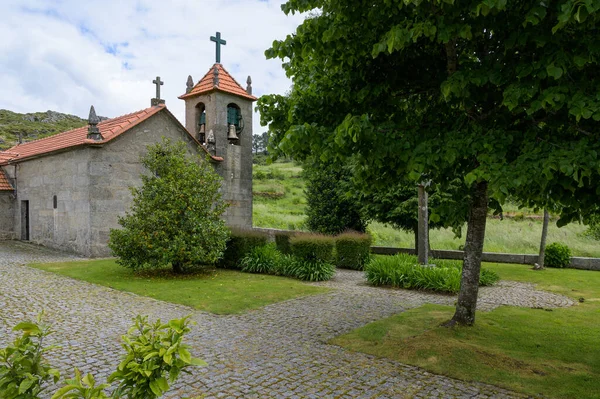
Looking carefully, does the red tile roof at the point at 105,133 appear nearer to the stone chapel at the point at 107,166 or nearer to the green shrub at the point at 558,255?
the stone chapel at the point at 107,166

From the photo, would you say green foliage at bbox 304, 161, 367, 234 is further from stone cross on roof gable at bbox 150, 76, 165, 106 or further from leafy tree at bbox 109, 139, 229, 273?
leafy tree at bbox 109, 139, 229, 273

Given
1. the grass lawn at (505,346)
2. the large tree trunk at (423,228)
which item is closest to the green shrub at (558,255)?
the large tree trunk at (423,228)

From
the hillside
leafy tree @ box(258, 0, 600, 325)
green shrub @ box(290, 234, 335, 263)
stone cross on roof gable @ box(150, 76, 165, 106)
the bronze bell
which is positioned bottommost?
green shrub @ box(290, 234, 335, 263)

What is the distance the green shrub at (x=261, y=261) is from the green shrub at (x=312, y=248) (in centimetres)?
79

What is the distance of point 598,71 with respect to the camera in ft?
15.3

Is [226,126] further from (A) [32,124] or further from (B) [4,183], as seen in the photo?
(A) [32,124]

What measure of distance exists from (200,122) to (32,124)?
62690mm

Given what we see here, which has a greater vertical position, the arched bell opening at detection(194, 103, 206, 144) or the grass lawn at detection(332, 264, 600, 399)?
the arched bell opening at detection(194, 103, 206, 144)

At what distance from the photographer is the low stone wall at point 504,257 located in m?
15.1

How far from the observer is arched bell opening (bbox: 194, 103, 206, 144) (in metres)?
19.3

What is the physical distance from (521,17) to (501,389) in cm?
417

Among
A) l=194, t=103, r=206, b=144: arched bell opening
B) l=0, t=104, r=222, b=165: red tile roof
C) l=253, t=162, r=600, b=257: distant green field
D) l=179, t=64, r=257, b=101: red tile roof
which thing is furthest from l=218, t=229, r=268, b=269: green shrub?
l=179, t=64, r=257, b=101: red tile roof

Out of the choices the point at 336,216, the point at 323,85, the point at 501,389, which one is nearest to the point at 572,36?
the point at 323,85

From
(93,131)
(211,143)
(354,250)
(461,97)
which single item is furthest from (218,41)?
(461,97)
